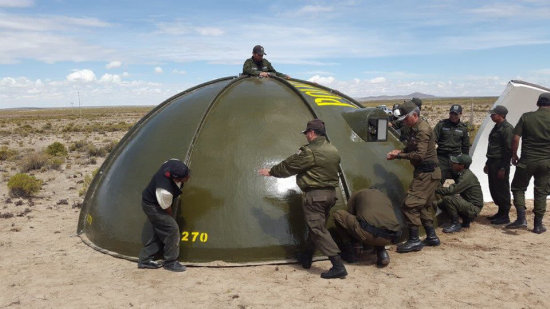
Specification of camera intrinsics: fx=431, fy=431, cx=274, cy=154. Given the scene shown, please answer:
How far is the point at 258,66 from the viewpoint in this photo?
323 inches

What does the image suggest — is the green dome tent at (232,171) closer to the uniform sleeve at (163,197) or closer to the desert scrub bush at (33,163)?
the uniform sleeve at (163,197)

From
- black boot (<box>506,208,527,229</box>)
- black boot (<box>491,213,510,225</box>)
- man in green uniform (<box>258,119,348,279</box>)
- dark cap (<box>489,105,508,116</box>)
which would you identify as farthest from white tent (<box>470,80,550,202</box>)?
man in green uniform (<box>258,119,348,279</box>)

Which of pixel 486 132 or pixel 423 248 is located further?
pixel 486 132

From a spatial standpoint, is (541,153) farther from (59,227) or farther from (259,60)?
(59,227)

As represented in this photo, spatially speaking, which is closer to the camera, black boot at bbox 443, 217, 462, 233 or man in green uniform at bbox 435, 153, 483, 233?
black boot at bbox 443, 217, 462, 233

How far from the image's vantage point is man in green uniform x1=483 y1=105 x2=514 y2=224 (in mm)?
7660

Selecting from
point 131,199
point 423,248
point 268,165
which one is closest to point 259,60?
point 268,165

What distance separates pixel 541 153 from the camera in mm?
7156

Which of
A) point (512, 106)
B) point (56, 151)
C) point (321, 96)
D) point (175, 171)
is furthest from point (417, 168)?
point (56, 151)

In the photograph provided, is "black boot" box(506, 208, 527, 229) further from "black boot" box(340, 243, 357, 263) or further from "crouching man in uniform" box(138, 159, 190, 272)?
"crouching man in uniform" box(138, 159, 190, 272)

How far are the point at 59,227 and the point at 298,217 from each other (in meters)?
5.15

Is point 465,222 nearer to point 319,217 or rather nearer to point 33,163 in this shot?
point 319,217

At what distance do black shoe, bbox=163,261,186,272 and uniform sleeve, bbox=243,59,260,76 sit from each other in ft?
12.5

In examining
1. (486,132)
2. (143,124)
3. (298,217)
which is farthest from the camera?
(486,132)
